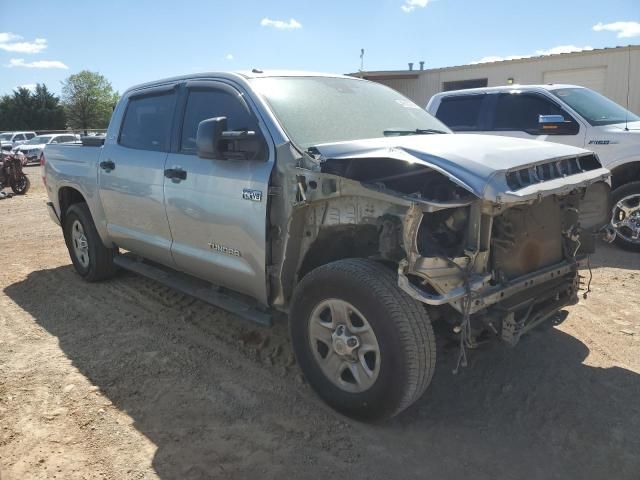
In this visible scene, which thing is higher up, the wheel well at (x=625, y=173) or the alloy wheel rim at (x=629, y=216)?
the wheel well at (x=625, y=173)

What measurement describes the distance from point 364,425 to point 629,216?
5.19 meters

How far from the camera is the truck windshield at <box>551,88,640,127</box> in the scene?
6.83 metres

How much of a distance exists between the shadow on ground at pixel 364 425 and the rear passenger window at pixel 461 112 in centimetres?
423

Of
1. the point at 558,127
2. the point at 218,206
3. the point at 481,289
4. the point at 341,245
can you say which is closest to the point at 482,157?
the point at 481,289

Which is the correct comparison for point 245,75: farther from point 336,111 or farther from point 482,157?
point 482,157

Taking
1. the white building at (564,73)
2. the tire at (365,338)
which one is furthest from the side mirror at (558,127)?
the white building at (564,73)

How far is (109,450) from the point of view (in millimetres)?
2848

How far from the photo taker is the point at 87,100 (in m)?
68.4

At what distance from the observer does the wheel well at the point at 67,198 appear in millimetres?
5891

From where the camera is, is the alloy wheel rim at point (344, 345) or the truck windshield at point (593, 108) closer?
the alloy wheel rim at point (344, 345)

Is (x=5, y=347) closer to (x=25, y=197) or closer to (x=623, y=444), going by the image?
(x=623, y=444)

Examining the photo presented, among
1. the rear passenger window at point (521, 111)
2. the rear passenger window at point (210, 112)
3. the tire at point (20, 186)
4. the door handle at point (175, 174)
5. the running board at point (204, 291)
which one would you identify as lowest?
the running board at point (204, 291)

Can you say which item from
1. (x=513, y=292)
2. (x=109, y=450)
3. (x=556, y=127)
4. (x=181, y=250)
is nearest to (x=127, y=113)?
(x=181, y=250)

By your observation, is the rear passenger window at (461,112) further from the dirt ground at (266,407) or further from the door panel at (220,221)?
the door panel at (220,221)
